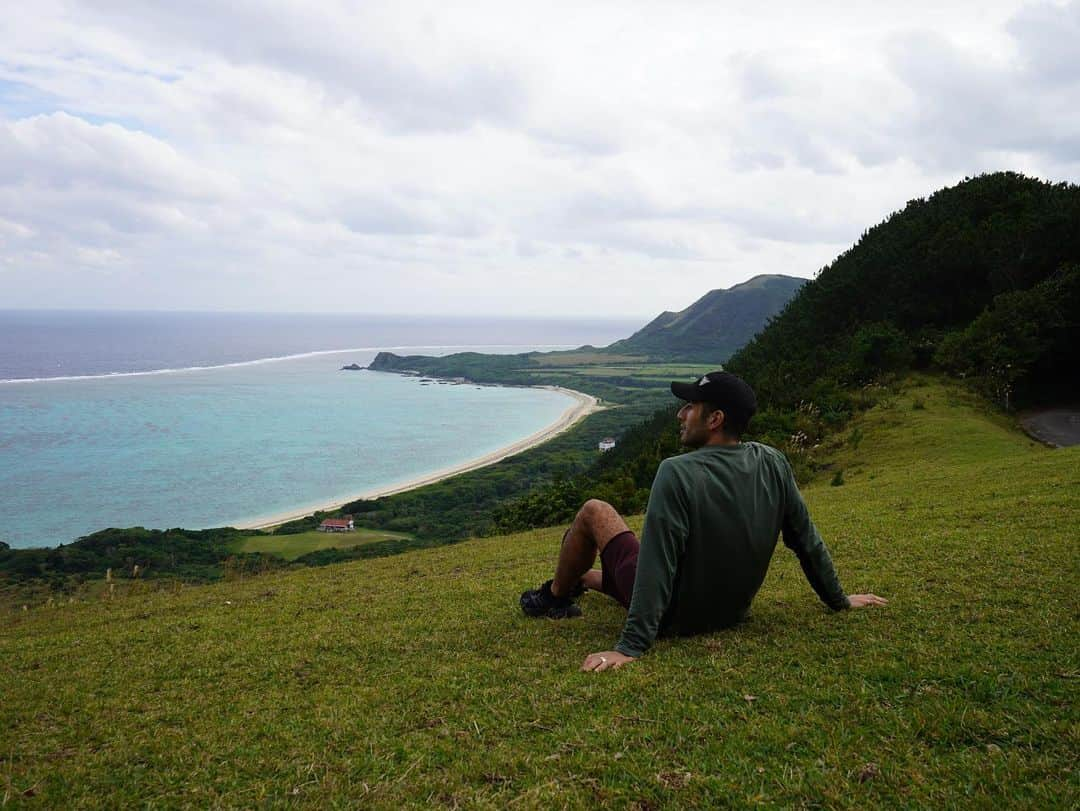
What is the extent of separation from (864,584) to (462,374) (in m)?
171

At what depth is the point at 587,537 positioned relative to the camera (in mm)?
5312

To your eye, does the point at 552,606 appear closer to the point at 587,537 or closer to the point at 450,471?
the point at 587,537

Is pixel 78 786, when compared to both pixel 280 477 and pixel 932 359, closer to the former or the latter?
pixel 932 359

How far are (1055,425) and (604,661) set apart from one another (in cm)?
2511

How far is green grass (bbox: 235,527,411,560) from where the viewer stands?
40375 mm

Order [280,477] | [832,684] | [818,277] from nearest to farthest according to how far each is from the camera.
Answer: [832,684] → [818,277] → [280,477]

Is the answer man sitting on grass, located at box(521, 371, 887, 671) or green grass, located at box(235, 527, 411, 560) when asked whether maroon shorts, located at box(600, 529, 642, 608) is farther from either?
green grass, located at box(235, 527, 411, 560)

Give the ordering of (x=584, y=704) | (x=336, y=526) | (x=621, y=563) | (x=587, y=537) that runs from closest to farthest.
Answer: (x=584, y=704) → (x=621, y=563) → (x=587, y=537) → (x=336, y=526)

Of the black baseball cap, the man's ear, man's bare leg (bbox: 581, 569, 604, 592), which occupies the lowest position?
man's bare leg (bbox: 581, 569, 604, 592)

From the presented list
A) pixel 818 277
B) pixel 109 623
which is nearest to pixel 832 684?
pixel 109 623

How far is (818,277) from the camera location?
47.8 meters

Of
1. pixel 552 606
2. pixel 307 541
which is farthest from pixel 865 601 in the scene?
pixel 307 541

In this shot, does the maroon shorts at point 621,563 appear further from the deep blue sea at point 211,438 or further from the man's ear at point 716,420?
the deep blue sea at point 211,438

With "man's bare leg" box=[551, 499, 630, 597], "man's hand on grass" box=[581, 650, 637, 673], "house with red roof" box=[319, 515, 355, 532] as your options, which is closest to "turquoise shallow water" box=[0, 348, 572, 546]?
"house with red roof" box=[319, 515, 355, 532]
